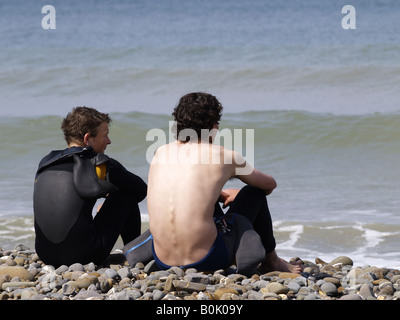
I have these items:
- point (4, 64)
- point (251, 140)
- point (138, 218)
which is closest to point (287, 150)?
point (251, 140)

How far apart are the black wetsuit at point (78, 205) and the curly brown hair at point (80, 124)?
0.16 meters

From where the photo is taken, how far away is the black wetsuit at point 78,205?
3936 mm

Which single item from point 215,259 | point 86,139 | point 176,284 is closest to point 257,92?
point 86,139

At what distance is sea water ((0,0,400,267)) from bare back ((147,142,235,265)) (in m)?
1.91

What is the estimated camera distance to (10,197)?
7.14m

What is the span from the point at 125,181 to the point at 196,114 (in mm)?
612

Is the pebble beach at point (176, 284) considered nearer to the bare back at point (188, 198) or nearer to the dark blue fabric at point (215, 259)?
the dark blue fabric at point (215, 259)

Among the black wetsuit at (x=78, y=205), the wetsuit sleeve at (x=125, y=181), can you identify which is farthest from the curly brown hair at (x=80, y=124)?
the wetsuit sleeve at (x=125, y=181)

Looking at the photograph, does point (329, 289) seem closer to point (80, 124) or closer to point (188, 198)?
point (188, 198)

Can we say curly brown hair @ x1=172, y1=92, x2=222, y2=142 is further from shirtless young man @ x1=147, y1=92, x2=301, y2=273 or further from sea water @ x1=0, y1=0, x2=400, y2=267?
sea water @ x1=0, y1=0, x2=400, y2=267

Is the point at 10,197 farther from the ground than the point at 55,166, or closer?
closer

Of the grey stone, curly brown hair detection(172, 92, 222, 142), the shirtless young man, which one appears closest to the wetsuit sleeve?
the shirtless young man
